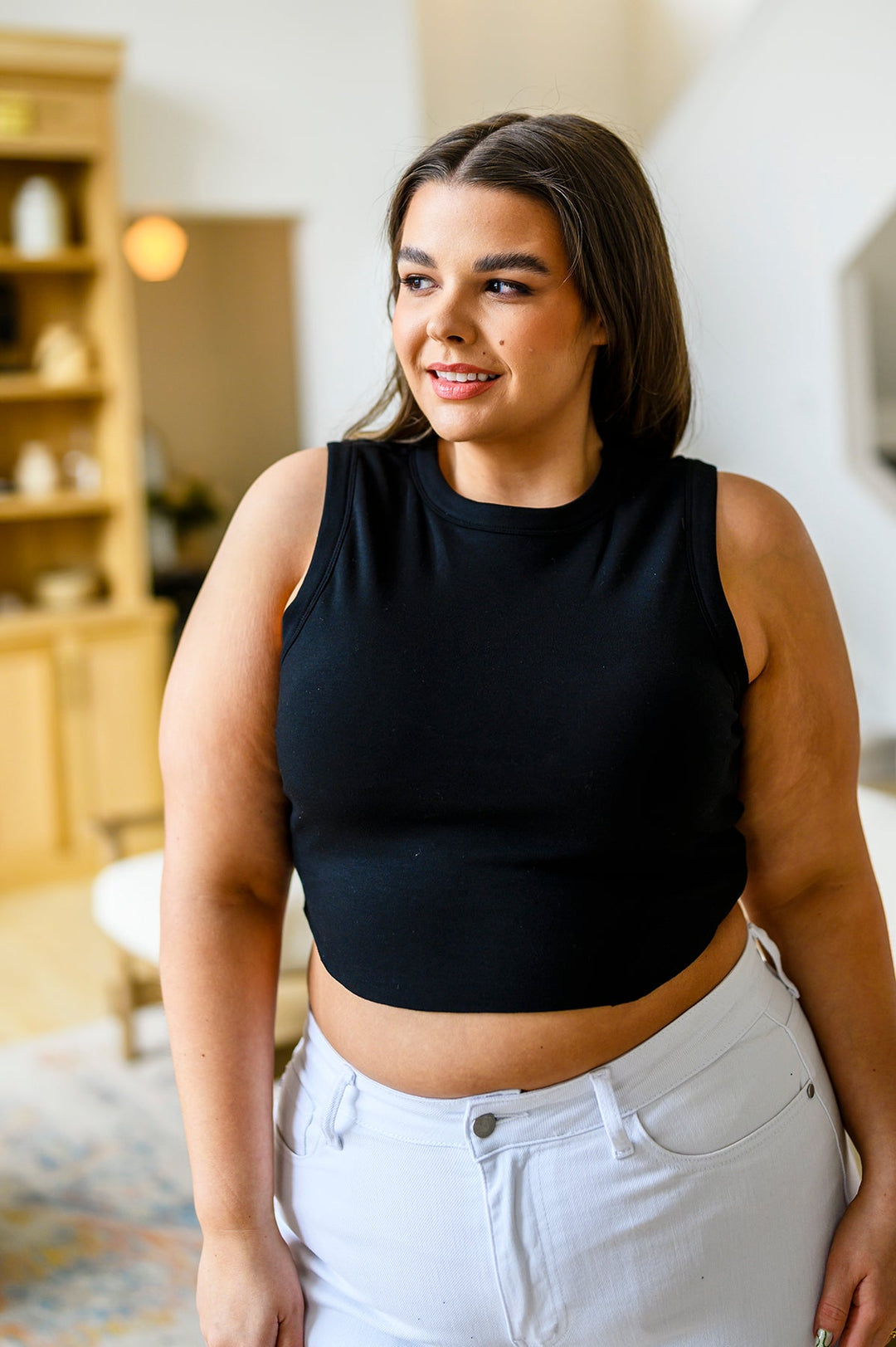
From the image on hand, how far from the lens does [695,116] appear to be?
5.28 m

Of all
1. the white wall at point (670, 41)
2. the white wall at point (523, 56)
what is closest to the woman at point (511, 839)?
the white wall at point (523, 56)

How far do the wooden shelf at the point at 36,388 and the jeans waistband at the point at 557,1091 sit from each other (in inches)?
157

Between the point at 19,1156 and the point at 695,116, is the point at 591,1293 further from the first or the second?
the point at 695,116

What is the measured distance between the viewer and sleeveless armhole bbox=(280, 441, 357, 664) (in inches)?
38.9

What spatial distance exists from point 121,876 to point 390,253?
7.04ft

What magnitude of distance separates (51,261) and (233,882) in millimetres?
4056

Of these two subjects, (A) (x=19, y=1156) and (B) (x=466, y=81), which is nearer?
(A) (x=19, y=1156)

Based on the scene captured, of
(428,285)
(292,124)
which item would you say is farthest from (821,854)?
(292,124)

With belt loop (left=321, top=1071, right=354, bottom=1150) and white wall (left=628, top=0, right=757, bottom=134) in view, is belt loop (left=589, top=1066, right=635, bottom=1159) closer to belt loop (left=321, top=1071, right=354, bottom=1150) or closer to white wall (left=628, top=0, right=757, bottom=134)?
belt loop (left=321, top=1071, right=354, bottom=1150)

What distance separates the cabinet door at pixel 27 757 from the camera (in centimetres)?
458

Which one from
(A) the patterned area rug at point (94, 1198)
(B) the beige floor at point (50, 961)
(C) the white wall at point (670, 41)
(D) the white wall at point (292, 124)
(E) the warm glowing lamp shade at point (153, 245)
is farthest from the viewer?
(C) the white wall at point (670, 41)

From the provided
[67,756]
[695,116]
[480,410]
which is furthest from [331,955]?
[695,116]

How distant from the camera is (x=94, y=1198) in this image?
267 centimetres

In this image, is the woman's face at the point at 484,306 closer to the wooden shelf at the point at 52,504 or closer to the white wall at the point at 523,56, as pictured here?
the wooden shelf at the point at 52,504
